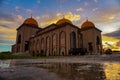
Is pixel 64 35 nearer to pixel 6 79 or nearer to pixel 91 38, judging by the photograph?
pixel 91 38

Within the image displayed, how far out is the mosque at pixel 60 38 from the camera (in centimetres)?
4041

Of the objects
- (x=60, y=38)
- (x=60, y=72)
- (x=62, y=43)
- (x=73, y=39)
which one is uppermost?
(x=60, y=38)

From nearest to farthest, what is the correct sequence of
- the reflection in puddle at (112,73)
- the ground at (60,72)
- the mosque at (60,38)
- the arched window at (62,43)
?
the reflection in puddle at (112,73) < the ground at (60,72) < the arched window at (62,43) < the mosque at (60,38)

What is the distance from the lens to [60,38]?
4194cm

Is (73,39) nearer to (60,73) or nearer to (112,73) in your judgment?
(60,73)

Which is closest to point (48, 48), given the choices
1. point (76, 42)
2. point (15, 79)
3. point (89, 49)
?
point (76, 42)

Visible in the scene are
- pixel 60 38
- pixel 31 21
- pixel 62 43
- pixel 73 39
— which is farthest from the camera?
pixel 31 21

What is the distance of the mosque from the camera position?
4041cm

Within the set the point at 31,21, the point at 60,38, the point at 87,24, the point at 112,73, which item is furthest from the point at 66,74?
the point at 31,21

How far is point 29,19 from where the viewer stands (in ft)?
191

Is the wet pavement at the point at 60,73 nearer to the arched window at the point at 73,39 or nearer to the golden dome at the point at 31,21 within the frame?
the arched window at the point at 73,39

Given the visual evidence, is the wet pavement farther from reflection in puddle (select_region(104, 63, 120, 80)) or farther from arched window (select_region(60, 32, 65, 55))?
arched window (select_region(60, 32, 65, 55))

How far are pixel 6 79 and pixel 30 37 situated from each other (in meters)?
55.0

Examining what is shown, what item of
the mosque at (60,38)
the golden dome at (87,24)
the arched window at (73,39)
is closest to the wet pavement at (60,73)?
the mosque at (60,38)
